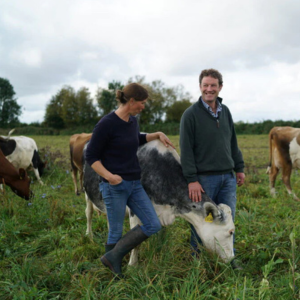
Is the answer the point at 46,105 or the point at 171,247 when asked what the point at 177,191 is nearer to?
the point at 171,247

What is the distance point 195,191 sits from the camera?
3119mm

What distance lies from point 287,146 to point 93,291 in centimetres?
593

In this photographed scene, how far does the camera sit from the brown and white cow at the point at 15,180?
20.2 feet

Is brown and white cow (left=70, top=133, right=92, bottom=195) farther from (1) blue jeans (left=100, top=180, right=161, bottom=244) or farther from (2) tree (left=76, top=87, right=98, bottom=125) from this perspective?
(2) tree (left=76, top=87, right=98, bottom=125)

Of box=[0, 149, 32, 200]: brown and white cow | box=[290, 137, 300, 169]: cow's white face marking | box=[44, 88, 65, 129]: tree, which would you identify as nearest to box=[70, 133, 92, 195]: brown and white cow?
box=[0, 149, 32, 200]: brown and white cow

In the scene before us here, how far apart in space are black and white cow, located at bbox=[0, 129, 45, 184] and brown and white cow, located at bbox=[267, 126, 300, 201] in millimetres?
6177

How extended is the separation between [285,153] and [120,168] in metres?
5.52

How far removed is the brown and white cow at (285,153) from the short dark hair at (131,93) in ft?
16.7

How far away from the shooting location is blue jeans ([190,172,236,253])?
3.33m

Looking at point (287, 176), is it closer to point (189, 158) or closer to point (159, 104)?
point (189, 158)

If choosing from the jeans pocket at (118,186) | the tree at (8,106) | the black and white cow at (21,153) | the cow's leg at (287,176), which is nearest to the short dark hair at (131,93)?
the jeans pocket at (118,186)

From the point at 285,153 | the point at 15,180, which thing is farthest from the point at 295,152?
the point at 15,180

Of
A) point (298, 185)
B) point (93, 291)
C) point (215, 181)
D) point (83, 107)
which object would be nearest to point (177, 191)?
point (215, 181)

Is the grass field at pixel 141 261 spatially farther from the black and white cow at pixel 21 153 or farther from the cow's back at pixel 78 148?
the black and white cow at pixel 21 153
